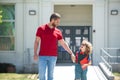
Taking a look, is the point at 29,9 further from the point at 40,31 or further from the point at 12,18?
the point at 40,31

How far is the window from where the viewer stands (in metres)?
24.8

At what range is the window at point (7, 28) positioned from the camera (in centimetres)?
2478

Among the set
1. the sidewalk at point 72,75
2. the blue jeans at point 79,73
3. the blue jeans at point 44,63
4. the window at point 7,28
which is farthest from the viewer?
the window at point 7,28

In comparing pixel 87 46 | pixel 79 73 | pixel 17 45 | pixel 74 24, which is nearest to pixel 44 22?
pixel 17 45

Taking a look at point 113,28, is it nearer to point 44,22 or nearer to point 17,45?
point 44,22

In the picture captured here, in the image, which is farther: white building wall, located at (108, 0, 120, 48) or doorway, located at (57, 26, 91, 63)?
doorway, located at (57, 26, 91, 63)

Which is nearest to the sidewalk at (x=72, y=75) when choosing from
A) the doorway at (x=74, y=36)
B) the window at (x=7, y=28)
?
the window at (x=7, y=28)

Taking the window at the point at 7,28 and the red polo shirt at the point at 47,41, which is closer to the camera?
the red polo shirt at the point at 47,41

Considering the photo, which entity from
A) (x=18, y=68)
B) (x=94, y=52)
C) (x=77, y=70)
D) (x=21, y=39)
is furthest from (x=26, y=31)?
(x=77, y=70)

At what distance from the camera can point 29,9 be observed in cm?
2431

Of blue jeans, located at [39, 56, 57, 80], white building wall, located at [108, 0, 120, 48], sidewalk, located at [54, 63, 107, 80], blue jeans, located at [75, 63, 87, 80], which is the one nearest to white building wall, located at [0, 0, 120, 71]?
white building wall, located at [108, 0, 120, 48]

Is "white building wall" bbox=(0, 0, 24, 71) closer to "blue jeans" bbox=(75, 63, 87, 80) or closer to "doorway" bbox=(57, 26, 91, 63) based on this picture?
"doorway" bbox=(57, 26, 91, 63)

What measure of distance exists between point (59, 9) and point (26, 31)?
119 inches

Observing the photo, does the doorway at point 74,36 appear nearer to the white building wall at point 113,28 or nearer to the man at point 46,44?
the white building wall at point 113,28
